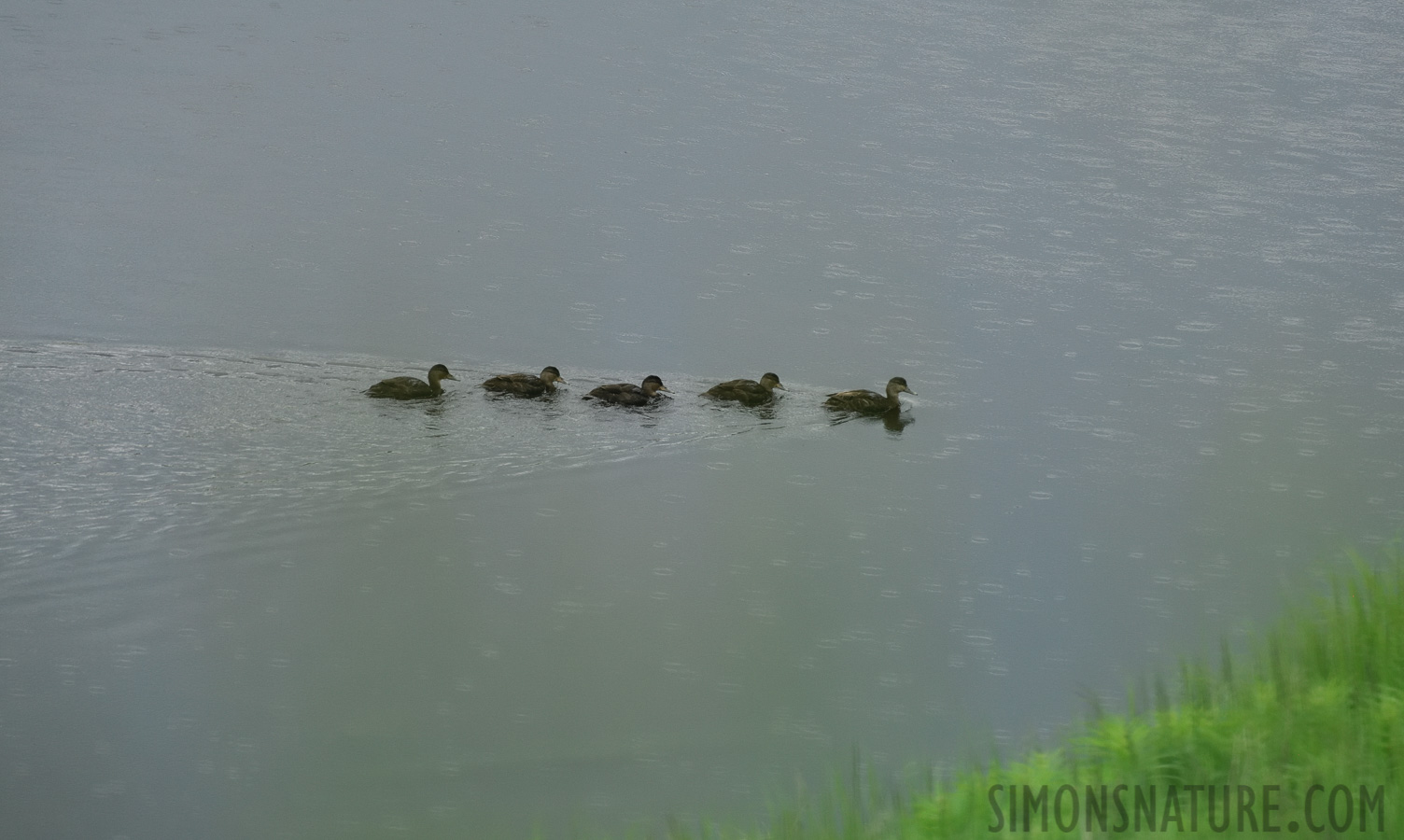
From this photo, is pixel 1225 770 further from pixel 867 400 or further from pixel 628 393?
pixel 628 393

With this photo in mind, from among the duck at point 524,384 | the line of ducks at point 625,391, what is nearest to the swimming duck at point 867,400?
the line of ducks at point 625,391

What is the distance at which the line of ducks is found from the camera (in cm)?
814

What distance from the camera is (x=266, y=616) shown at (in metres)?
5.95

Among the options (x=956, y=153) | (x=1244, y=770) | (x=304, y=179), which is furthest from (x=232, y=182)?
(x=1244, y=770)

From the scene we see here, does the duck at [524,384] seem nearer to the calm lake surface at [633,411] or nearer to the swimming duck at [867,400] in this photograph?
the calm lake surface at [633,411]

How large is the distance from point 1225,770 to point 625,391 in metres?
4.76

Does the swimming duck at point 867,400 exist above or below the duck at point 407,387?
below

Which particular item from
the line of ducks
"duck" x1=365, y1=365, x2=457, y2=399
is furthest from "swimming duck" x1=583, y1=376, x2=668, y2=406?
"duck" x1=365, y1=365, x2=457, y2=399

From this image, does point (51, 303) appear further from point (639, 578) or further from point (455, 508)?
point (639, 578)

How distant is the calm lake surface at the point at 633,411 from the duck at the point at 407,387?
126mm

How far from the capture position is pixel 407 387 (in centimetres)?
811

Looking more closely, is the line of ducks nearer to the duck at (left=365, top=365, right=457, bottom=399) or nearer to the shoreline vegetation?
the duck at (left=365, top=365, right=457, bottom=399)

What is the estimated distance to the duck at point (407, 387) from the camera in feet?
26.6

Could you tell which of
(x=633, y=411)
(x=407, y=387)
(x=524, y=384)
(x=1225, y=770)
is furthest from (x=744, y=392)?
(x=1225, y=770)
